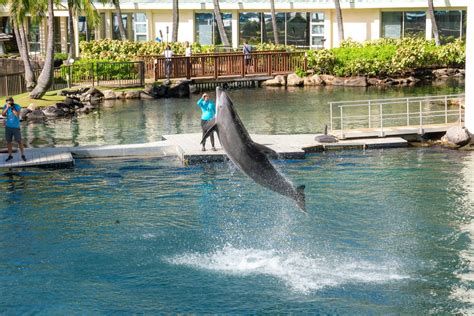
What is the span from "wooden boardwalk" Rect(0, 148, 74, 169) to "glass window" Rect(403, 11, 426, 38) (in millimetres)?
39163

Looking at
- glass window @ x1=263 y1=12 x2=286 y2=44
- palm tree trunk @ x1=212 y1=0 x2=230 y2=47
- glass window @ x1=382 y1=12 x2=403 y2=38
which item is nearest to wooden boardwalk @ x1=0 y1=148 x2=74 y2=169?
palm tree trunk @ x1=212 y1=0 x2=230 y2=47

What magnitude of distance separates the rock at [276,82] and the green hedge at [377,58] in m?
2.43

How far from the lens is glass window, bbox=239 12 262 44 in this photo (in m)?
64.7

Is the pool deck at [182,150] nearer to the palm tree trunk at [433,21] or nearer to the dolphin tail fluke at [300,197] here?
the dolphin tail fluke at [300,197]

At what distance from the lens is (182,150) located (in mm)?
27938

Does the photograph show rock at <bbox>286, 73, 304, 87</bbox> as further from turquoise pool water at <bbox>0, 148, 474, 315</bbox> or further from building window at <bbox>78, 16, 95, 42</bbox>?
turquoise pool water at <bbox>0, 148, 474, 315</bbox>

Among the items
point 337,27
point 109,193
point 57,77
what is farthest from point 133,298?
point 337,27

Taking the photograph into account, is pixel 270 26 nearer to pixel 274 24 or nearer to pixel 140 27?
pixel 274 24

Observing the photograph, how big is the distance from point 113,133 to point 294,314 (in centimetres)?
1925

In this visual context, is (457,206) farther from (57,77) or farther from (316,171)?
(57,77)

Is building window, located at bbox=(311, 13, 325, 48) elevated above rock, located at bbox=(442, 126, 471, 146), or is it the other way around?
building window, located at bbox=(311, 13, 325, 48)

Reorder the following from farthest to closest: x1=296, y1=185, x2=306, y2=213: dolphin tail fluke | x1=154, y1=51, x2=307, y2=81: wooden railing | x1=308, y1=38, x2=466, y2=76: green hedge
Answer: x1=308, y1=38, x2=466, y2=76: green hedge, x1=154, y1=51, x2=307, y2=81: wooden railing, x1=296, y1=185, x2=306, y2=213: dolphin tail fluke

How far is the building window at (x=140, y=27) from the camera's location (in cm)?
6606

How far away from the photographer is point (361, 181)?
81.1 feet
